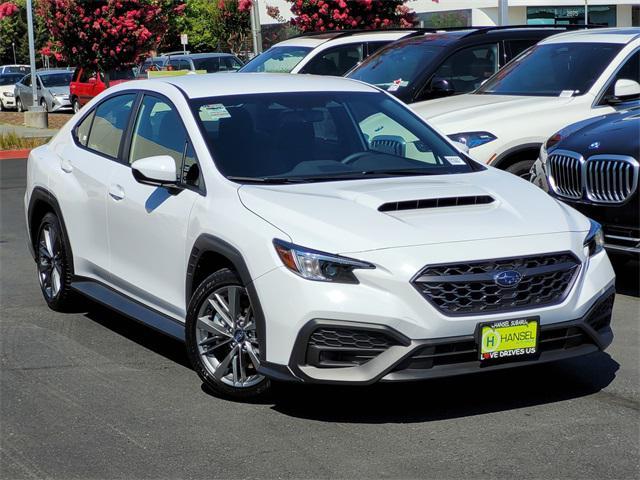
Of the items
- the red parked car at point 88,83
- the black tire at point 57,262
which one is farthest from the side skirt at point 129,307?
the red parked car at point 88,83

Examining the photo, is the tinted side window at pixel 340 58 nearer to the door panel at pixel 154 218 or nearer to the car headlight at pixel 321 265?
the door panel at pixel 154 218

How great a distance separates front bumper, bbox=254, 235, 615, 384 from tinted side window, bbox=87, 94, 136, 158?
2279 mm

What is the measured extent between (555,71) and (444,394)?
558 cm

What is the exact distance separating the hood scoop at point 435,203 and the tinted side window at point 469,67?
6.66 meters

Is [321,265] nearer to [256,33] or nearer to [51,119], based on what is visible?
[256,33]

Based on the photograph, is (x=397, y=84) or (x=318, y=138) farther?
(x=397, y=84)

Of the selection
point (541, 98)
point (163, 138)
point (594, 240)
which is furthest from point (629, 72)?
point (163, 138)

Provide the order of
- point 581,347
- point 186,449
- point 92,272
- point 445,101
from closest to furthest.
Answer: point 186,449
point 581,347
point 92,272
point 445,101

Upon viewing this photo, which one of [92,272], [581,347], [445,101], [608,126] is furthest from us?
[445,101]

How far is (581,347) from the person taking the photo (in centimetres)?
574

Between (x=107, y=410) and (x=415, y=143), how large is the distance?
2445 millimetres

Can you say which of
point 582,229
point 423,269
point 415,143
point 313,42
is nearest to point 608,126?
point 415,143

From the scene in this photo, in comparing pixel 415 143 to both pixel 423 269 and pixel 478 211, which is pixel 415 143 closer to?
pixel 478 211

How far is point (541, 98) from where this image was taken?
10.6 meters
